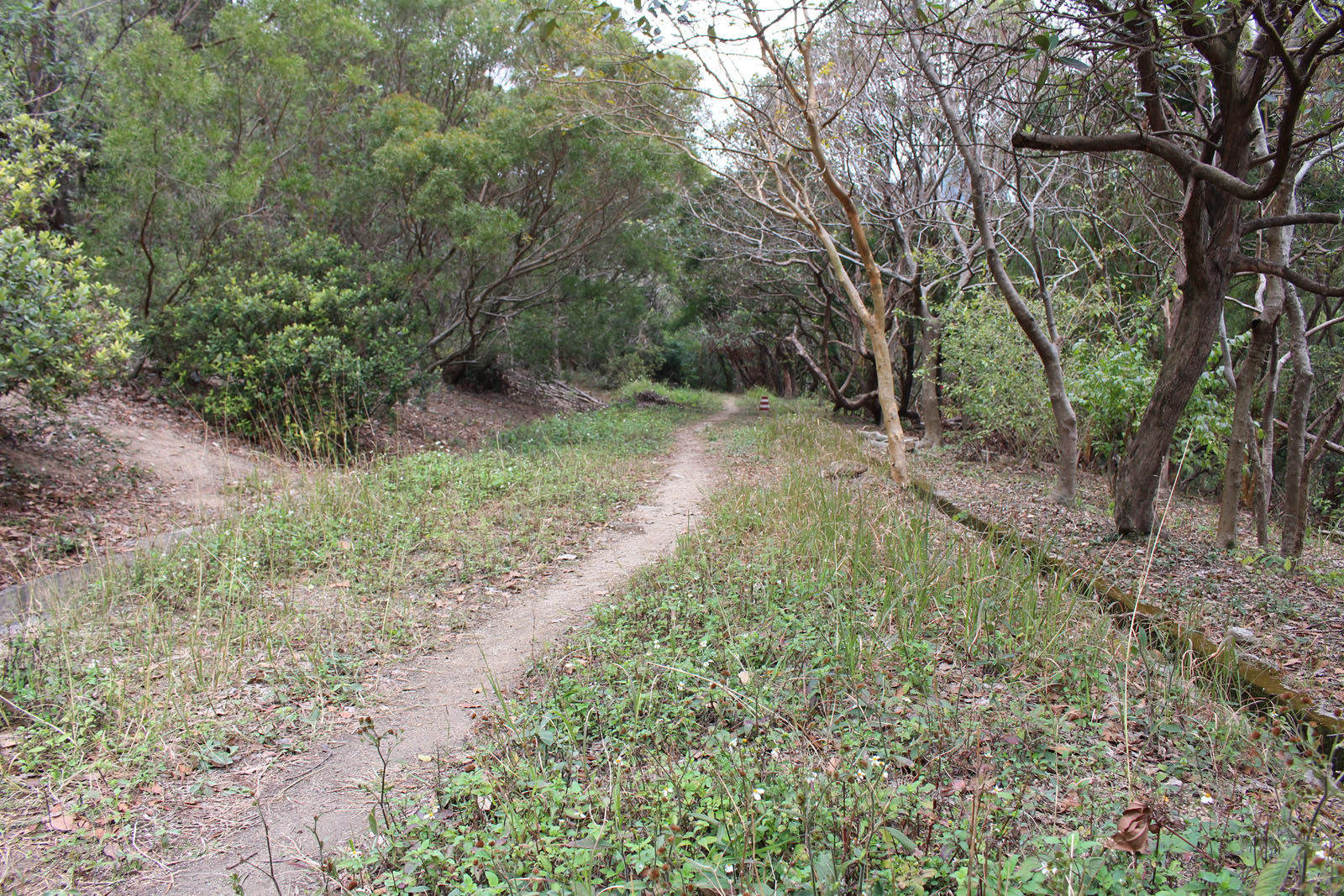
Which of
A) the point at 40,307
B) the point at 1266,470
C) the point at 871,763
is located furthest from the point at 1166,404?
the point at 40,307

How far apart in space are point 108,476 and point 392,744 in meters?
6.42

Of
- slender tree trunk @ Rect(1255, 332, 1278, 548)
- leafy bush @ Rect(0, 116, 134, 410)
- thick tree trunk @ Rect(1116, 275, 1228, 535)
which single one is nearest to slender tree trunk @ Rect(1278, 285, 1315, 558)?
slender tree trunk @ Rect(1255, 332, 1278, 548)

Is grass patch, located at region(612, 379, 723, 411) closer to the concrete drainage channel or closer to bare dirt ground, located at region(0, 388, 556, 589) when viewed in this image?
bare dirt ground, located at region(0, 388, 556, 589)

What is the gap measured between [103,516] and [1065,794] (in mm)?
8083

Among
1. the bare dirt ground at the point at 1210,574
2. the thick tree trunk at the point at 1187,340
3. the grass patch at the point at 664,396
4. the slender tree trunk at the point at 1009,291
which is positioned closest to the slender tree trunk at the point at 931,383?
the bare dirt ground at the point at 1210,574

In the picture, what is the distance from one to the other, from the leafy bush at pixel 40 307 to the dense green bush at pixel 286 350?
7.16 feet

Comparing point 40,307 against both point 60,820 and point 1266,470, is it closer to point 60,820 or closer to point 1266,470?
point 60,820

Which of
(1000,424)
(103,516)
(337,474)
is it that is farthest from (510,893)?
(1000,424)

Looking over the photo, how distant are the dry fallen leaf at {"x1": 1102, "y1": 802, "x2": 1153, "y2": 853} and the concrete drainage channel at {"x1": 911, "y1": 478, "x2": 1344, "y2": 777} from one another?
0.70m

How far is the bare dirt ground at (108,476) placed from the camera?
6.18 m

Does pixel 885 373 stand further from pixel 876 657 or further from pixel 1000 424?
pixel 876 657

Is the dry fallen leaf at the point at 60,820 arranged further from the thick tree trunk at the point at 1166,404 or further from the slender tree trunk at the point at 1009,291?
the slender tree trunk at the point at 1009,291

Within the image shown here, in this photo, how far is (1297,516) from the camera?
564 centimetres

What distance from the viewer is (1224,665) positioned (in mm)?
3250
